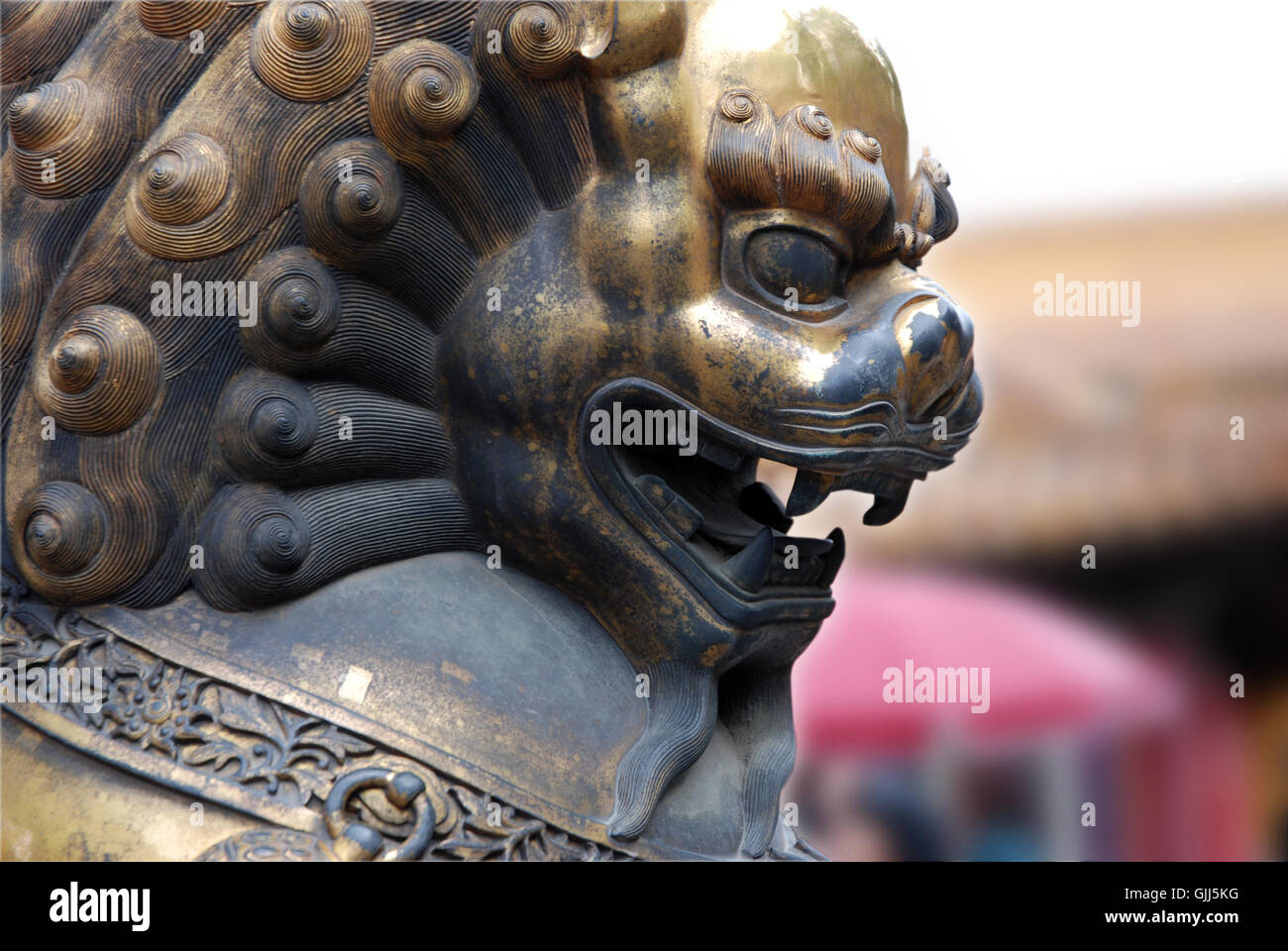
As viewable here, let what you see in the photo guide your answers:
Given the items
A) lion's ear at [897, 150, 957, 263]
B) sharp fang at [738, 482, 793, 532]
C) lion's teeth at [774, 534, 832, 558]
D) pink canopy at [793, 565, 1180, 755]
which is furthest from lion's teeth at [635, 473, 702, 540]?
pink canopy at [793, 565, 1180, 755]

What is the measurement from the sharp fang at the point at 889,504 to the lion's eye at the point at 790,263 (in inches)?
12.7

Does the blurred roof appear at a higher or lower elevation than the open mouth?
higher

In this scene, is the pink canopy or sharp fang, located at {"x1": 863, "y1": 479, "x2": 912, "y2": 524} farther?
the pink canopy

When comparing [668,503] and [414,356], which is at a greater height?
[414,356]

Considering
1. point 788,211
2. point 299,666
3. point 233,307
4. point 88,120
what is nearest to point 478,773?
point 299,666

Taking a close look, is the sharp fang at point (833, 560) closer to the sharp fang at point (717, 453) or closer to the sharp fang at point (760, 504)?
the sharp fang at point (760, 504)

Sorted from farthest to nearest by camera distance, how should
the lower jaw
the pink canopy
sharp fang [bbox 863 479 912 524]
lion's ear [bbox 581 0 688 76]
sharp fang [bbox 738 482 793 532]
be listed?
the pink canopy, sharp fang [bbox 738 482 793 532], sharp fang [bbox 863 479 912 524], the lower jaw, lion's ear [bbox 581 0 688 76]

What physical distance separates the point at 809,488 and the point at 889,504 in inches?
7.3

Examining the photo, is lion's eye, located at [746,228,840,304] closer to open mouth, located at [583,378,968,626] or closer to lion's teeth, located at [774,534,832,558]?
open mouth, located at [583,378,968,626]

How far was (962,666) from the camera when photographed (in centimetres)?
470

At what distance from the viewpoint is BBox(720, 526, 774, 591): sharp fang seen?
2.05 m

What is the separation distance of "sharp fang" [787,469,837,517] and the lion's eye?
0.24 meters

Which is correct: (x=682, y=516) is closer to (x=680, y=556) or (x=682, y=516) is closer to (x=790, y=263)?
(x=680, y=556)

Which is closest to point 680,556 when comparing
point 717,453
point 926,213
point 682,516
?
point 682,516
